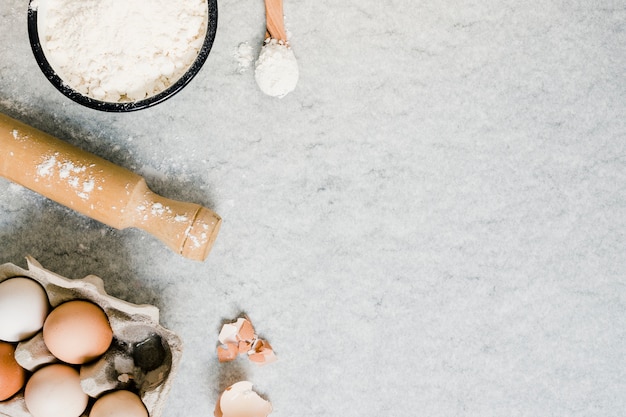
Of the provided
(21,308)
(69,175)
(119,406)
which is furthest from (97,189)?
(119,406)

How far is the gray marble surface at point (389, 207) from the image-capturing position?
3.05 feet

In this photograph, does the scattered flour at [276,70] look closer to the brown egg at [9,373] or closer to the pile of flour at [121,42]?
the pile of flour at [121,42]

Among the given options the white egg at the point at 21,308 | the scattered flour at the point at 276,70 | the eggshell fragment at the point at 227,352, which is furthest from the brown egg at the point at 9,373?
the scattered flour at the point at 276,70

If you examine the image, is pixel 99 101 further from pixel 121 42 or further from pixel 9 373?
pixel 9 373

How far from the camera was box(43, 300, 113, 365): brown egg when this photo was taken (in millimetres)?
772

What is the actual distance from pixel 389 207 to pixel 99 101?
478 mm

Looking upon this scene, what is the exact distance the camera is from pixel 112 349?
83 cm

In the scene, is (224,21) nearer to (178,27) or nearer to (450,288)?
(178,27)

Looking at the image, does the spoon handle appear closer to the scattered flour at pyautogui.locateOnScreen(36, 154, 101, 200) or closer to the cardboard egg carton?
the scattered flour at pyautogui.locateOnScreen(36, 154, 101, 200)

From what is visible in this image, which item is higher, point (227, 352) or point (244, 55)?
point (244, 55)

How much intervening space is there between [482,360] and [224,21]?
709 mm

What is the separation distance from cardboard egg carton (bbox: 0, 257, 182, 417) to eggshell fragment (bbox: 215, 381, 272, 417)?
0.12 metres

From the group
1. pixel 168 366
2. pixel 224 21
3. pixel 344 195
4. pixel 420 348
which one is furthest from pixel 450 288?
pixel 224 21

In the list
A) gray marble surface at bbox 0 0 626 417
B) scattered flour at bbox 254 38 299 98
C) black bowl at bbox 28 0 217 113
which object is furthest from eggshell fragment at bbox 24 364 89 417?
scattered flour at bbox 254 38 299 98
